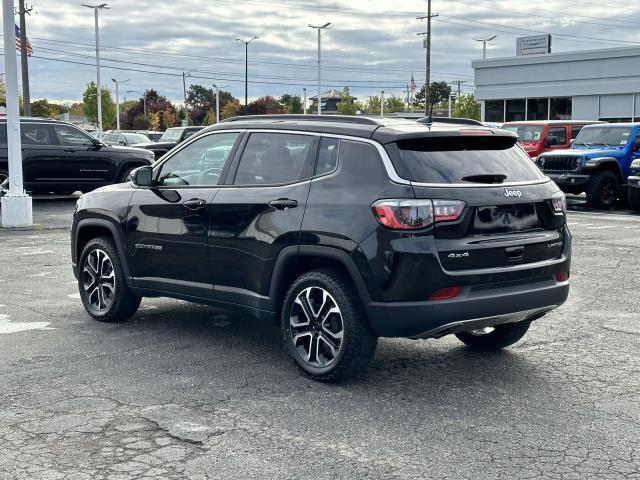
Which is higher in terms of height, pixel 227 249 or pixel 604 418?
pixel 227 249

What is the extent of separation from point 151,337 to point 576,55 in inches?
1593

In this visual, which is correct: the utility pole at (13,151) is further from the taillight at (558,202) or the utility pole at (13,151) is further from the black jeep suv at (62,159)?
the taillight at (558,202)

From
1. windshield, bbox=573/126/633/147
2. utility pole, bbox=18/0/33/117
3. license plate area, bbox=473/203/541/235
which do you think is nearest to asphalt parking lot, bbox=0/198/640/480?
license plate area, bbox=473/203/541/235

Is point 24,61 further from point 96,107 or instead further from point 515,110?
point 96,107

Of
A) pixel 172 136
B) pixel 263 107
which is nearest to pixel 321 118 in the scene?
pixel 172 136

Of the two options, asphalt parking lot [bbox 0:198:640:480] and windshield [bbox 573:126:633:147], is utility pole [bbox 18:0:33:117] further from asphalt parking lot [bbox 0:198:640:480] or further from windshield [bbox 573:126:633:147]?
asphalt parking lot [bbox 0:198:640:480]

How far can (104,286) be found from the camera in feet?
24.5

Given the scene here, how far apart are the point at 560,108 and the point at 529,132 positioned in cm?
2155

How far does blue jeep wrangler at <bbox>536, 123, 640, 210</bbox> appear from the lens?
1970 centimetres

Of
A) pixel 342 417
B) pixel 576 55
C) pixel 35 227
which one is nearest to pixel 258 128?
pixel 342 417

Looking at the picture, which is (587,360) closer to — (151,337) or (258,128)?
(258,128)

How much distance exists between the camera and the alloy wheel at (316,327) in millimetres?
5555

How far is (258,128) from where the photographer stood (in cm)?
637

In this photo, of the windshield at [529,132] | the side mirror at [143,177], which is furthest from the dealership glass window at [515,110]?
the side mirror at [143,177]
